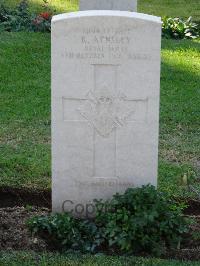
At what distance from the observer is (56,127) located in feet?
18.2

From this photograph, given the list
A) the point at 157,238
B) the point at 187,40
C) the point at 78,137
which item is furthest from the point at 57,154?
the point at 187,40

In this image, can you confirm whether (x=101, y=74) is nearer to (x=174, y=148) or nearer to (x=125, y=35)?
(x=125, y=35)

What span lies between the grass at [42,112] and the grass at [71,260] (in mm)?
1402

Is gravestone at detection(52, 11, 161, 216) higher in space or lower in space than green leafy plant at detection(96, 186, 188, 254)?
higher

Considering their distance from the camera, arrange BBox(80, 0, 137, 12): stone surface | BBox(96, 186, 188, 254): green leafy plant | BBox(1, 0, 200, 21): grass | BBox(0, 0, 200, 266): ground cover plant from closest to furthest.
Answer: BBox(96, 186, 188, 254): green leafy plant, BBox(0, 0, 200, 266): ground cover plant, BBox(80, 0, 137, 12): stone surface, BBox(1, 0, 200, 21): grass

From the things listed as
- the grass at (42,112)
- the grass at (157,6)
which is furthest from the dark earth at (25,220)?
the grass at (157,6)

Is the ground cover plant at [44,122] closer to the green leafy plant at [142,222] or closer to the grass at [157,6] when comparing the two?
the green leafy plant at [142,222]

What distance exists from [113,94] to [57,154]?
0.63m

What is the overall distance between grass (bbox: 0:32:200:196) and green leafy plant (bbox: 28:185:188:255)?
1018 mm

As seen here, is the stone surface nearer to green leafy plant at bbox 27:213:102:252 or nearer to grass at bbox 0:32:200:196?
grass at bbox 0:32:200:196

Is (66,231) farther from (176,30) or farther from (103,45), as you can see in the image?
(176,30)

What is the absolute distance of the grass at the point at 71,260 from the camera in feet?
16.1

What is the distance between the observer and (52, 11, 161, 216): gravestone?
17.6 ft

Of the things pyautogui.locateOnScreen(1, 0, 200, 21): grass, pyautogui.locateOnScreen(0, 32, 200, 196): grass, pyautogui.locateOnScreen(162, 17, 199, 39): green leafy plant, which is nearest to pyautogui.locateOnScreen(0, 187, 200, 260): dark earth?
pyautogui.locateOnScreen(0, 32, 200, 196): grass
